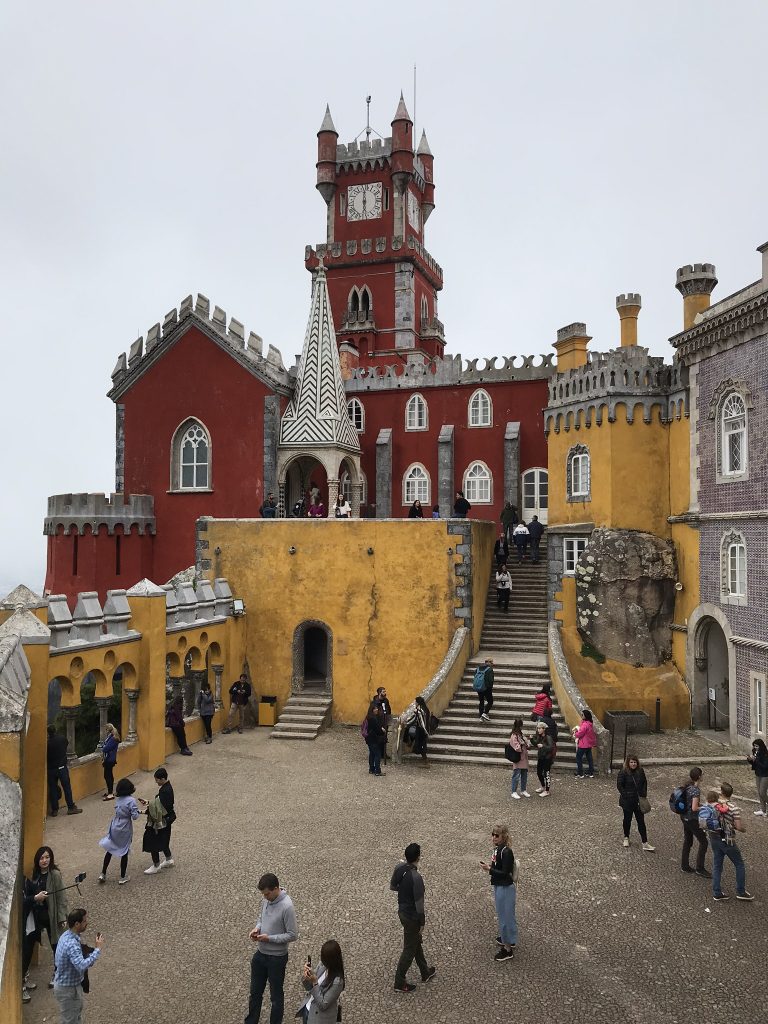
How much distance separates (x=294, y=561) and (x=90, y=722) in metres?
7.80

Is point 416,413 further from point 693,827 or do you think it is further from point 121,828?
point 121,828

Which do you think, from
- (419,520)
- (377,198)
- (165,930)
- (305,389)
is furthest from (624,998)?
(377,198)

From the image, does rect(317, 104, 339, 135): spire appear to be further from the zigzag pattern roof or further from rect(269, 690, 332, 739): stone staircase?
rect(269, 690, 332, 739): stone staircase

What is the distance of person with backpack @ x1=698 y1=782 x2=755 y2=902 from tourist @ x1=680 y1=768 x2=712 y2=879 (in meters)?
0.50

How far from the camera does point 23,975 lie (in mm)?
8023

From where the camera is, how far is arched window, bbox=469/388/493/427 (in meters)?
27.8

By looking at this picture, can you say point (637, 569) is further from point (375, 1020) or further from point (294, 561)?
point (375, 1020)

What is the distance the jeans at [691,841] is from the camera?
34.3 ft

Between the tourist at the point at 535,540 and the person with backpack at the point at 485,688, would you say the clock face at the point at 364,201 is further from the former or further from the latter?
the person with backpack at the point at 485,688

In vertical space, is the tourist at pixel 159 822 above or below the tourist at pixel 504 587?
below

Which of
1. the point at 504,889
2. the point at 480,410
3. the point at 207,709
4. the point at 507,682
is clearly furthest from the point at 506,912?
the point at 480,410

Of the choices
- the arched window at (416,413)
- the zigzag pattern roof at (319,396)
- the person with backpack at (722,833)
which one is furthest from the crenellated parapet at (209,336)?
the person with backpack at (722,833)

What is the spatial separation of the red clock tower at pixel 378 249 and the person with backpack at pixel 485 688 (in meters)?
20.5

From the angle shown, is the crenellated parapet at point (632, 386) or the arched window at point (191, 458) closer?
the crenellated parapet at point (632, 386)
